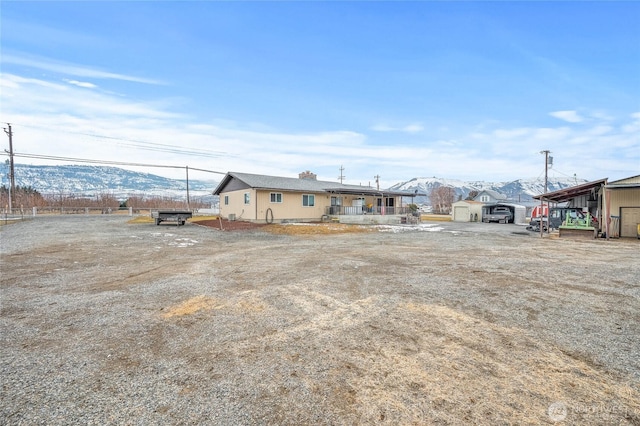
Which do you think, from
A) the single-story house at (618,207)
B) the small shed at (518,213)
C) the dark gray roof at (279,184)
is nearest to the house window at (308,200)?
the dark gray roof at (279,184)

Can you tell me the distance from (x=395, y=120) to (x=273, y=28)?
16.2m

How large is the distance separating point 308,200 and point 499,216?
2204 centimetres

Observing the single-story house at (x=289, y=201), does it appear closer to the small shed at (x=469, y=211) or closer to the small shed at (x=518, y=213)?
the small shed at (x=469, y=211)

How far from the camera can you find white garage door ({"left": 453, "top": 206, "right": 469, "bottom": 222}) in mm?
35781

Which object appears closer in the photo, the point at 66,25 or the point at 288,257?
the point at 288,257

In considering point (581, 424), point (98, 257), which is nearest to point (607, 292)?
point (581, 424)

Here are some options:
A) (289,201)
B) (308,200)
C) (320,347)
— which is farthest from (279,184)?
(320,347)

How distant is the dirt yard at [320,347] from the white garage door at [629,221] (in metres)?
12.7

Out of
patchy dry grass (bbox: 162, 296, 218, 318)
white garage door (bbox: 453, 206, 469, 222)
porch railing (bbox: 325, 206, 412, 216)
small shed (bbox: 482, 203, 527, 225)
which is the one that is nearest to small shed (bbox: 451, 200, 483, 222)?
white garage door (bbox: 453, 206, 469, 222)

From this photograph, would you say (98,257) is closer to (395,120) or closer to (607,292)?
(607,292)

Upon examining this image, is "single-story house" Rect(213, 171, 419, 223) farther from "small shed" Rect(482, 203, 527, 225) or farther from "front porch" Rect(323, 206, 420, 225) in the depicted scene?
"small shed" Rect(482, 203, 527, 225)

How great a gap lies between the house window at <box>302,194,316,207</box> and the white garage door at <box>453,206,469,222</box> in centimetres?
1988

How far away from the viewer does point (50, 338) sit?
11.7 feet

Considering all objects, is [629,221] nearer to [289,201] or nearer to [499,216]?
[499,216]
